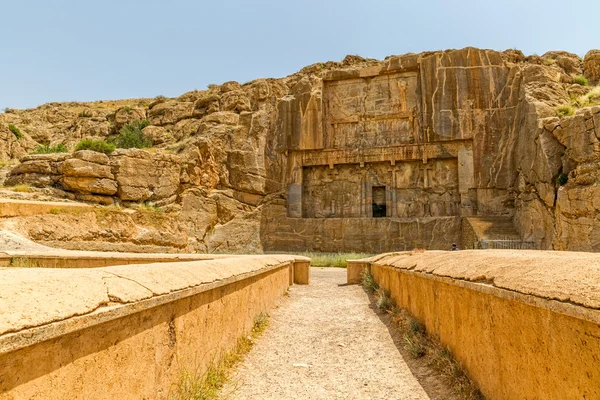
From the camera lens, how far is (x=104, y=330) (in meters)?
1.94

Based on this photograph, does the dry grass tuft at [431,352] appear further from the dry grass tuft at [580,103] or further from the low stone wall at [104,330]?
the dry grass tuft at [580,103]

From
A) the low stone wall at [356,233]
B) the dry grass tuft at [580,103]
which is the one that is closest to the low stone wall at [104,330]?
the low stone wall at [356,233]

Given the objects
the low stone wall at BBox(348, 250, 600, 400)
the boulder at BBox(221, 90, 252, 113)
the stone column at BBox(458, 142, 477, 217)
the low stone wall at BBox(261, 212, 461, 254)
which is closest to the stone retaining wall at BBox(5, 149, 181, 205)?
the low stone wall at BBox(261, 212, 461, 254)

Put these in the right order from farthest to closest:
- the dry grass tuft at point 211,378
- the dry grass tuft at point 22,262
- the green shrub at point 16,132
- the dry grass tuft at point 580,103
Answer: the green shrub at point 16,132 → the dry grass tuft at point 580,103 → the dry grass tuft at point 22,262 → the dry grass tuft at point 211,378

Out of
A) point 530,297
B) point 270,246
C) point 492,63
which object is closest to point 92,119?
point 270,246

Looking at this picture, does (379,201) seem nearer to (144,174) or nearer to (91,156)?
(144,174)

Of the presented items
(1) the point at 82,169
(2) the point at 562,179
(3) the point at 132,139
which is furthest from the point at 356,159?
(3) the point at 132,139

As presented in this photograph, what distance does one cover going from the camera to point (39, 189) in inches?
644

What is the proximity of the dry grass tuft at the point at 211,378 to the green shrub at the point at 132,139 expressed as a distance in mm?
22561

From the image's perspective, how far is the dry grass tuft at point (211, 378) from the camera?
2742 mm

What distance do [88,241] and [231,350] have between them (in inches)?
485

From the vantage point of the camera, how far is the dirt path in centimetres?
335

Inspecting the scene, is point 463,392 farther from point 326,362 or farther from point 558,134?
point 558,134

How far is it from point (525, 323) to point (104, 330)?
7.43ft
